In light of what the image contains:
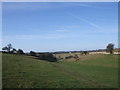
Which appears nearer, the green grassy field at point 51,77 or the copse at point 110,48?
the green grassy field at point 51,77

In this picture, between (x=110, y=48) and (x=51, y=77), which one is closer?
(x=51, y=77)

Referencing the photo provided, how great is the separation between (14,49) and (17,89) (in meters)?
84.9

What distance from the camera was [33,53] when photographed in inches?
4252

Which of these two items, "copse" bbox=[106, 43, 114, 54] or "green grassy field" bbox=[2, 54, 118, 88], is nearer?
"green grassy field" bbox=[2, 54, 118, 88]

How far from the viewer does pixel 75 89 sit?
629 inches

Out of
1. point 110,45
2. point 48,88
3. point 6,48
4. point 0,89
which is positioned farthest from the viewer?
point 110,45

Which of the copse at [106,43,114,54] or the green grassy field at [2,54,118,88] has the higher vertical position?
the copse at [106,43,114,54]

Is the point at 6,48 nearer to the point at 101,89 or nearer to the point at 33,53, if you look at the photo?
the point at 33,53

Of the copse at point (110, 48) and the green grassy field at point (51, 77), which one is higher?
the copse at point (110, 48)

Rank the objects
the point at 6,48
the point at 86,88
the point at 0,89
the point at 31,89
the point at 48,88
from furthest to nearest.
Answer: the point at 6,48 → the point at 86,88 → the point at 48,88 → the point at 31,89 → the point at 0,89

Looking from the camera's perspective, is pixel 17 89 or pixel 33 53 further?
pixel 33 53

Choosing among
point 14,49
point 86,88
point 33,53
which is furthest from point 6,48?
point 86,88

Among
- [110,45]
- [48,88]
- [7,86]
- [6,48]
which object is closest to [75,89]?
[48,88]

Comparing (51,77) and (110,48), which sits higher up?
(110,48)
